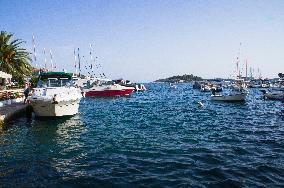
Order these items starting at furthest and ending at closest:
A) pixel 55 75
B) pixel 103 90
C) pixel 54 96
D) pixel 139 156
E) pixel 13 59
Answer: pixel 103 90, pixel 13 59, pixel 55 75, pixel 54 96, pixel 139 156

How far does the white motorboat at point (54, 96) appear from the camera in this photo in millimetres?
26188

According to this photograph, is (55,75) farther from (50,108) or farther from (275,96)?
(275,96)

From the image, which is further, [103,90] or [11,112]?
[103,90]

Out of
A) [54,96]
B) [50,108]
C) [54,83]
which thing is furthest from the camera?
[54,83]

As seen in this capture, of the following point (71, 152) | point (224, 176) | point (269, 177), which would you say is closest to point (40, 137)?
point (71, 152)

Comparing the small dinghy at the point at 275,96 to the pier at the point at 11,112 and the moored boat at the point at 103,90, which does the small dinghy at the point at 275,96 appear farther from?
the pier at the point at 11,112

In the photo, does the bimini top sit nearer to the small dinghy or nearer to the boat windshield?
the boat windshield

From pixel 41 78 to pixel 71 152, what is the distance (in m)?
15.0

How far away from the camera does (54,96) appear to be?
85.0 ft

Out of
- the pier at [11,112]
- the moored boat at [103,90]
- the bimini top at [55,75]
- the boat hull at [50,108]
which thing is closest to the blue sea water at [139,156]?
the pier at [11,112]

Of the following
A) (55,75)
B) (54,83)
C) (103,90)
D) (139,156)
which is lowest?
(139,156)

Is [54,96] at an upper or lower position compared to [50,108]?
upper

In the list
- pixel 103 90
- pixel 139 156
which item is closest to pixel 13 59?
pixel 103 90

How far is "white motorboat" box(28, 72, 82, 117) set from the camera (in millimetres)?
26188
